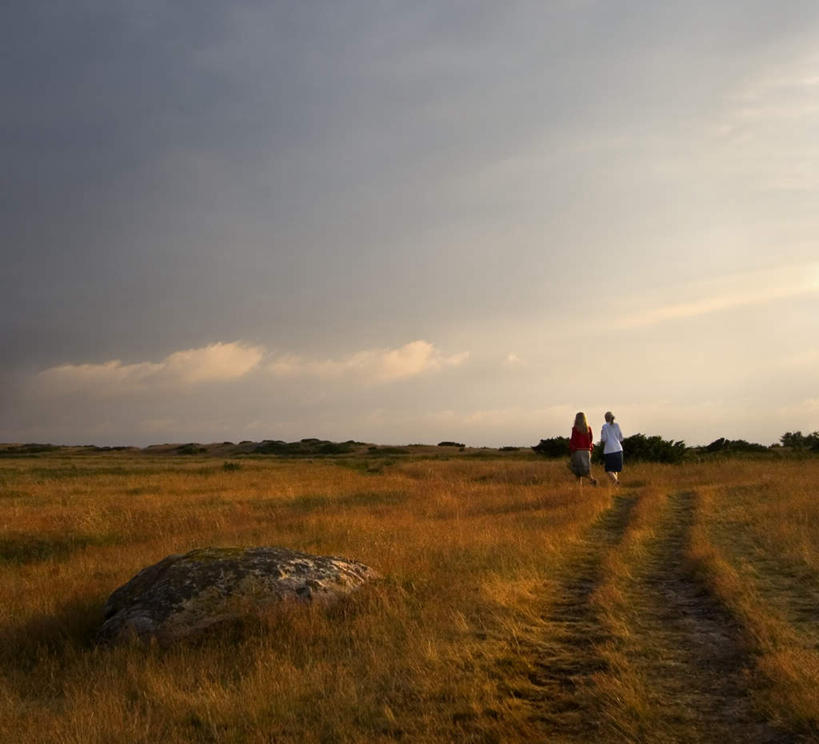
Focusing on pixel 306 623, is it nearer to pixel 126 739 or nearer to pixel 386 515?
pixel 126 739

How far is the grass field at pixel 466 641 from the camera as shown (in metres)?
5.06

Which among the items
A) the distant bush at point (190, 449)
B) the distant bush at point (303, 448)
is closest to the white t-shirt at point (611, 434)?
the distant bush at point (303, 448)

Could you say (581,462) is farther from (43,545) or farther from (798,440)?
(798,440)

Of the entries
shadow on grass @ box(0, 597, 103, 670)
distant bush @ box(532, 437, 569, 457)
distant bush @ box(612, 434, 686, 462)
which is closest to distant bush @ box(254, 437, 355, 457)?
distant bush @ box(532, 437, 569, 457)

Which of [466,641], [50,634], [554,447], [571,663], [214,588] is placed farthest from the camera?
[554,447]

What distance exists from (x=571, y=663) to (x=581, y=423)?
16635 mm

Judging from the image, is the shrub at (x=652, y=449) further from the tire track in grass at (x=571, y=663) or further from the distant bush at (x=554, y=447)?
the tire track in grass at (x=571, y=663)

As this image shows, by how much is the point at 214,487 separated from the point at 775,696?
25162 mm

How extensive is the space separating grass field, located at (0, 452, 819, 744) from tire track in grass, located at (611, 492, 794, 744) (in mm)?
24

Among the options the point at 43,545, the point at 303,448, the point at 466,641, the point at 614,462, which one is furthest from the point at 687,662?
the point at 303,448

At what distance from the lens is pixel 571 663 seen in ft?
20.7

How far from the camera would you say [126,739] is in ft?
16.3

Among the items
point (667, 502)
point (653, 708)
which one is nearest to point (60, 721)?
point (653, 708)

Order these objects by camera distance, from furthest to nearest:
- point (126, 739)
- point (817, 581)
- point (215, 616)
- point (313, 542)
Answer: point (313, 542) → point (817, 581) → point (215, 616) → point (126, 739)
